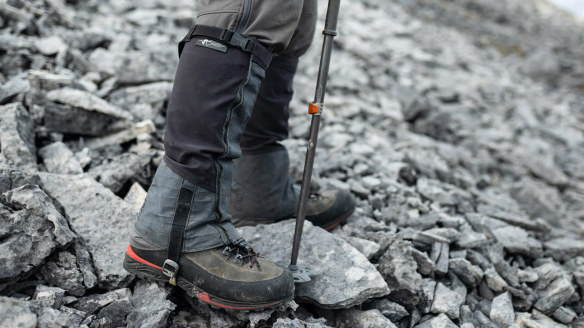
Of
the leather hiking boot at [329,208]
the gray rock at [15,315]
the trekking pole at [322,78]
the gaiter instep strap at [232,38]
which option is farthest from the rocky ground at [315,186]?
the gaiter instep strap at [232,38]

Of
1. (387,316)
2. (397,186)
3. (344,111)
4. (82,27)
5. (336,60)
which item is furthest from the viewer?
(336,60)

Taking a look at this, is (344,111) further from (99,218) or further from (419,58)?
(419,58)

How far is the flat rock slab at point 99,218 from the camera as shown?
6.33ft

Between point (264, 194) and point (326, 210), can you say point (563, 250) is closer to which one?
point (326, 210)

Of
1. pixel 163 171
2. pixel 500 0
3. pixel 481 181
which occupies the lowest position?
pixel 481 181

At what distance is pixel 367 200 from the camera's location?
3.21 m

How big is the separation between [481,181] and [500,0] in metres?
19.4

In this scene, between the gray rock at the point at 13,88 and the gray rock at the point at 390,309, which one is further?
the gray rock at the point at 13,88

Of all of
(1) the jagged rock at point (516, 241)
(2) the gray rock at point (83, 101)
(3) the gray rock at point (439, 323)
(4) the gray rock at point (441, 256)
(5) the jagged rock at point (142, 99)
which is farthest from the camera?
(5) the jagged rock at point (142, 99)

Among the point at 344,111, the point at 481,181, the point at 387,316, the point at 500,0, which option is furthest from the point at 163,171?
the point at 500,0

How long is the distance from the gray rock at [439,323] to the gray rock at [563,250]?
1517 millimetres

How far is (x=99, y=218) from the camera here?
221 centimetres

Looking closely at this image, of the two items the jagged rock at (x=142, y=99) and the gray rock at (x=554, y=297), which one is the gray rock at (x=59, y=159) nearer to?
the jagged rock at (x=142, y=99)

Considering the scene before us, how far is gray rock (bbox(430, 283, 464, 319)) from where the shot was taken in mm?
2164
